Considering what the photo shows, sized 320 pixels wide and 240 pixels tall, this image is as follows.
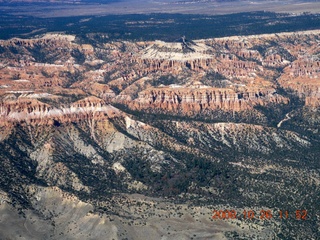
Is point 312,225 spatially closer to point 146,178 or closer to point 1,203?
point 146,178

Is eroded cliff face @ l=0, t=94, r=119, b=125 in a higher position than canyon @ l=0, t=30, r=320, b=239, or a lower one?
higher

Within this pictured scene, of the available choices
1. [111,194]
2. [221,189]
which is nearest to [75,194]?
[111,194]
